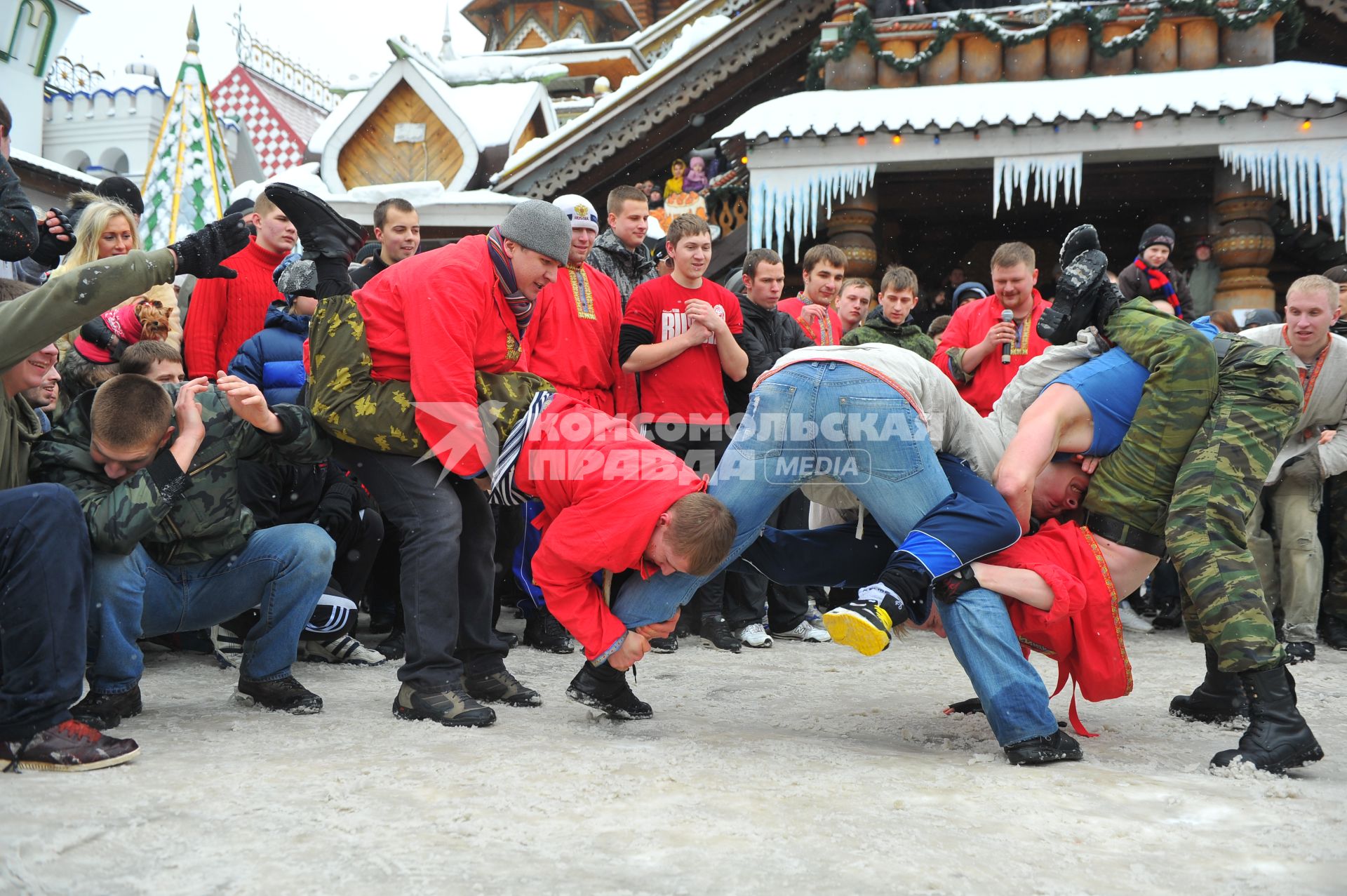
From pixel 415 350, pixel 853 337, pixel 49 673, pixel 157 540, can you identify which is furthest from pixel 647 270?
pixel 49 673

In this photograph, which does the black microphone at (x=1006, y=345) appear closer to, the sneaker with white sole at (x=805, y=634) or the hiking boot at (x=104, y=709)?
the sneaker with white sole at (x=805, y=634)

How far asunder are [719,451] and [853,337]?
116cm

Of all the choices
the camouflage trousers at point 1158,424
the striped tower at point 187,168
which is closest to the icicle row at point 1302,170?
the camouflage trousers at point 1158,424

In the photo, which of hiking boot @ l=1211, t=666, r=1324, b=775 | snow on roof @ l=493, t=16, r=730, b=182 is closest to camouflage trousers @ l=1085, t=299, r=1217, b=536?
hiking boot @ l=1211, t=666, r=1324, b=775

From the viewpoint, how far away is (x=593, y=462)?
3.54 m

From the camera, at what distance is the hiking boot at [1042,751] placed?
3.14 m

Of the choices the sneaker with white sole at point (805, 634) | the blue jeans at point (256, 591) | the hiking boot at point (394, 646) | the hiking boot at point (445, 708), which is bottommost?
the sneaker with white sole at point (805, 634)

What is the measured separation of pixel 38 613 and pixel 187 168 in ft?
32.6

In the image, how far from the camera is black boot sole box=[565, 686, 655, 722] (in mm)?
3646

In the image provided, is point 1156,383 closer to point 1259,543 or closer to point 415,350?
point 415,350

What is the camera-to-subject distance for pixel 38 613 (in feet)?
9.32

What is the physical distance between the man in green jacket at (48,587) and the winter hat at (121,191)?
3.30m

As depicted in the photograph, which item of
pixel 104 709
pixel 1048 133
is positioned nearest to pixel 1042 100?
pixel 1048 133

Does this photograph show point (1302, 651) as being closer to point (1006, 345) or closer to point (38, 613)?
point (1006, 345)
